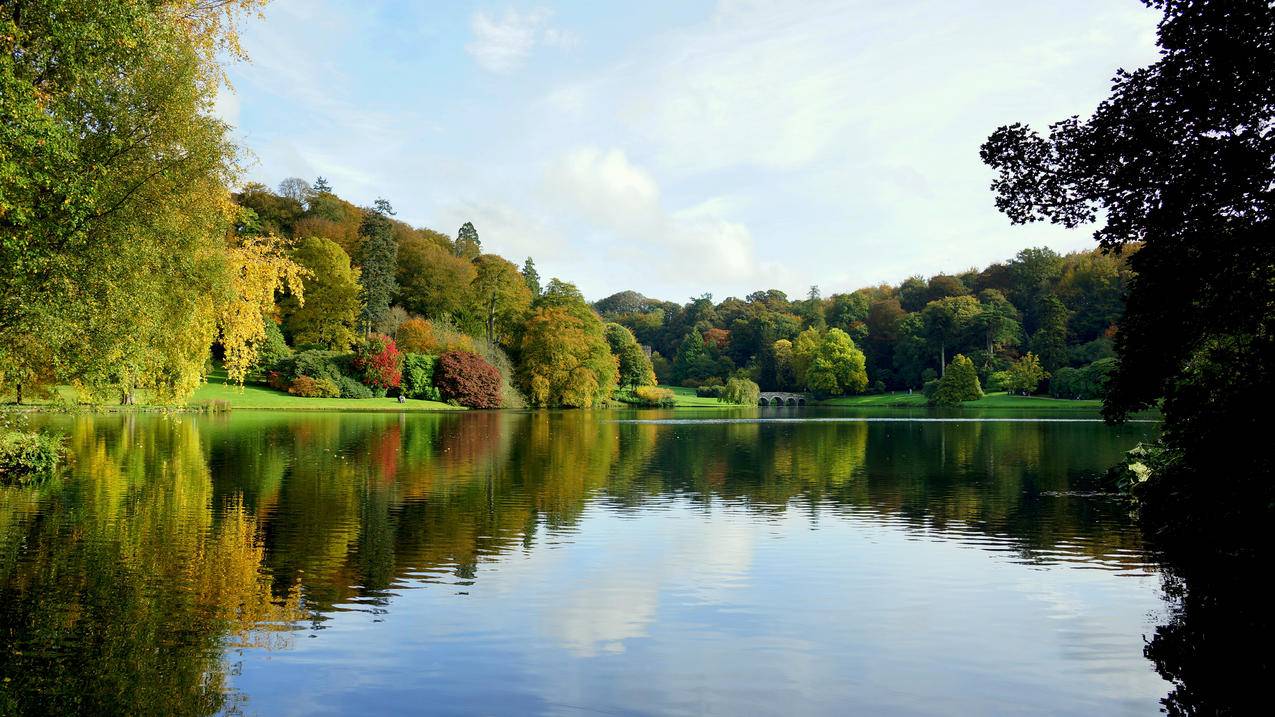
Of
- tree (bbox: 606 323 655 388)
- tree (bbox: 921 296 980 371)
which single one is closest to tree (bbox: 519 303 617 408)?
tree (bbox: 606 323 655 388)

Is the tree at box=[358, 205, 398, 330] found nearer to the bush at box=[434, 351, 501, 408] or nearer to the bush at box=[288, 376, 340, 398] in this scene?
the bush at box=[434, 351, 501, 408]

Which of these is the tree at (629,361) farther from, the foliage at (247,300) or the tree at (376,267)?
the foliage at (247,300)

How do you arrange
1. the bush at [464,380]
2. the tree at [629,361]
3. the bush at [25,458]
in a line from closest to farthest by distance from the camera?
the bush at [25,458] → the bush at [464,380] → the tree at [629,361]

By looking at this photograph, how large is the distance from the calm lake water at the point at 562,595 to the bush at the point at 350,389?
3997 centimetres

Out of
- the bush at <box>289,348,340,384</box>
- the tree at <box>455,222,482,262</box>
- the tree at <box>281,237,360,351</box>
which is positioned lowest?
the bush at <box>289,348,340,384</box>

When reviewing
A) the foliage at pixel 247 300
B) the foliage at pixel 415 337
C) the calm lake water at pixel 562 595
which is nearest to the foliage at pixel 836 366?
the foliage at pixel 415 337

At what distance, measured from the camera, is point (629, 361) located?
9356 centimetres

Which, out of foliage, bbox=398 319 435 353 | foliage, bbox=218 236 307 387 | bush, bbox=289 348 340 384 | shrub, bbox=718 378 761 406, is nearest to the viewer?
foliage, bbox=218 236 307 387

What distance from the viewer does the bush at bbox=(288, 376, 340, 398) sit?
59.6 meters

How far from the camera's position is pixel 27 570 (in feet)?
33.8

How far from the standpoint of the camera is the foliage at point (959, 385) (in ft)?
288

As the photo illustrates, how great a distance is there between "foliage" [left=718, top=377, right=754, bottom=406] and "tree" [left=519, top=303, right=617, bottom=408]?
24.0 m

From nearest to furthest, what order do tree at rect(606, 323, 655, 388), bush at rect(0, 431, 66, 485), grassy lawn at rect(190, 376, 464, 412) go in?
bush at rect(0, 431, 66, 485)
grassy lawn at rect(190, 376, 464, 412)
tree at rect(606, 323, 655, 388)

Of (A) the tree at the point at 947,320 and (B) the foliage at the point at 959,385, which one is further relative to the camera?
(A) the tree at the point at 947,320
